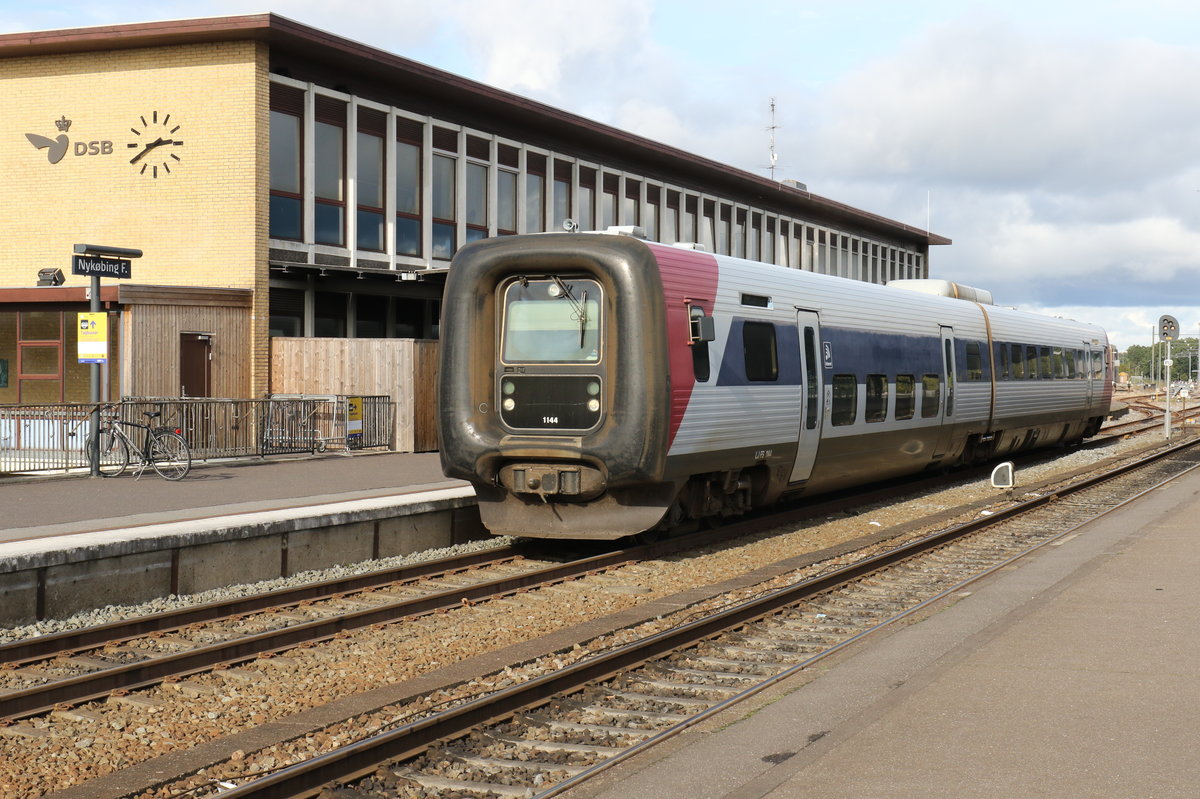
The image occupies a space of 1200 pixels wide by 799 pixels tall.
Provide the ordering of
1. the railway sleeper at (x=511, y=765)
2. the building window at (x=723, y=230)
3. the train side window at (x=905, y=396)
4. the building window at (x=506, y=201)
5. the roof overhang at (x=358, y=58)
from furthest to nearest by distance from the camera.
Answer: the building window at (x=723, y=230) → the building window at (x=506, y=201) → the roof overhang at (x=358, y=58) → the train side window at (x=905, y=396) → the railway sleeper at (x=511, y=765)

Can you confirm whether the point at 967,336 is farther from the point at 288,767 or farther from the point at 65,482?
the point at 288,767

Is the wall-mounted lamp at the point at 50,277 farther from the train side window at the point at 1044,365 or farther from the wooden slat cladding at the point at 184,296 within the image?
the train side window at the point at 1044,365

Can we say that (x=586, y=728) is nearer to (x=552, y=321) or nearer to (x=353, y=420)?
(x=552, y=321)

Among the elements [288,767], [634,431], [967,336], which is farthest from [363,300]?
[288,767]

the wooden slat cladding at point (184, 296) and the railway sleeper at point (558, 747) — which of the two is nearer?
the railway sleeper at point (558, 747)

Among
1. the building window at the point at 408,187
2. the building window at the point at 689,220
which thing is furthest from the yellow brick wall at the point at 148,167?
the building window at the point at 689,220

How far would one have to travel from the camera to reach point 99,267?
16812 millimetres

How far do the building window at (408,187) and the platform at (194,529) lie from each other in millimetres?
10733

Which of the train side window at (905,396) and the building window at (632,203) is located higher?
the building window at (632,203)

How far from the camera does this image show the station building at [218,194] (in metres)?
22.5

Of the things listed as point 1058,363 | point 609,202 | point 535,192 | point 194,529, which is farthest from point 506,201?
point 194,529

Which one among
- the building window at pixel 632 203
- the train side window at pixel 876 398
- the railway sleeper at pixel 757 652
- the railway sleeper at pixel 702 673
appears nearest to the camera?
the railway sleeper at pixel 702 673

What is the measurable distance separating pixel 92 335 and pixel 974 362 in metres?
13.5

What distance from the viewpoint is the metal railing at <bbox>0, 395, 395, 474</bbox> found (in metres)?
17.0
